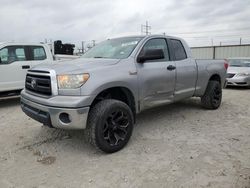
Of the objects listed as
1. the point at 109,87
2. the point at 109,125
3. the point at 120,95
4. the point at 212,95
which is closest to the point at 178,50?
the point at 212,95

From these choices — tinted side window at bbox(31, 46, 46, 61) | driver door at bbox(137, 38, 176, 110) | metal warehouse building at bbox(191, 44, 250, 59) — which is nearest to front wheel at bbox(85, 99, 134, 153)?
driver door at bbox(137, 38, 176, 110)

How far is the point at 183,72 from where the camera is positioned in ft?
16.7

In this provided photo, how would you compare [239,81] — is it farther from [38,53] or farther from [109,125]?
[109,125]

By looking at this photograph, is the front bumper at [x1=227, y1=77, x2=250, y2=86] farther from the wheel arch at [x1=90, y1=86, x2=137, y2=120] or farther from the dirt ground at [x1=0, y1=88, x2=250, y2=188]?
the wheel arch at [x1=90, y1=86, x2=137, y2=120]

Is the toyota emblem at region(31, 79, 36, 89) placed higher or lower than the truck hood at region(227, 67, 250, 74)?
higher

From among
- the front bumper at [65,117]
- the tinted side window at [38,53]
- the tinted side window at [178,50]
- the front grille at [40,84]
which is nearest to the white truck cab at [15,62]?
the tinted side window at [38,53]

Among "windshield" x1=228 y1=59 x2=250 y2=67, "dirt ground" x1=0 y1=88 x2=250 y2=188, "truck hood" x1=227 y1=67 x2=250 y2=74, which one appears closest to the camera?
"dirt ground" x1=0 y1=88 x2=250 y2=188

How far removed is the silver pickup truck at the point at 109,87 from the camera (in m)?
3.40

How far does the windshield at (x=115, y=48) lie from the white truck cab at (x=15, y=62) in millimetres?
3209

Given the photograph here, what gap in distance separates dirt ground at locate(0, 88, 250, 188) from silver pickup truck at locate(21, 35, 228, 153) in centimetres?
40

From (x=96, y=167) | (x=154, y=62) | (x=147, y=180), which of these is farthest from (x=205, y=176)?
(x=154, y=62)

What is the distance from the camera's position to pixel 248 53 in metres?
20.5

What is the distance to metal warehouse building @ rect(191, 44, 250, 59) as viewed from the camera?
2070 centimetres

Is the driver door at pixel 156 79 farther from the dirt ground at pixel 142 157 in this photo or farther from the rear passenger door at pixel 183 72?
the dirt ground at pixel 142 157
